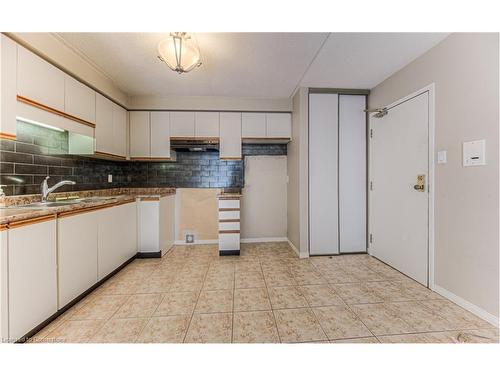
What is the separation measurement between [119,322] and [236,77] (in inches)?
109

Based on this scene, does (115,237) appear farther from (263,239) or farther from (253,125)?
(253,125)

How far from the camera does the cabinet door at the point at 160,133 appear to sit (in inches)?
123

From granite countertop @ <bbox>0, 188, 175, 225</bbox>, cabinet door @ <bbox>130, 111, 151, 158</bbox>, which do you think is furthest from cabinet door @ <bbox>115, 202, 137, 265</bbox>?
cabinet door @ <bbox>130, 111, 151, 158</bbox>

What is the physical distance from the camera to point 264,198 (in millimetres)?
3643

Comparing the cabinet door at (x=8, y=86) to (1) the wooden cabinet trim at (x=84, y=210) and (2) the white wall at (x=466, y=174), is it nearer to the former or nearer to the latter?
(1) the wooden cabinet trim at (x=84, y=210)

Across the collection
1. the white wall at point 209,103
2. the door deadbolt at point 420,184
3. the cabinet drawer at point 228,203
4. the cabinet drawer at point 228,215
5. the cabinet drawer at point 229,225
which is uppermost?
the white wall at point 209,103

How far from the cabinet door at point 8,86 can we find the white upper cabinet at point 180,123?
1771mm

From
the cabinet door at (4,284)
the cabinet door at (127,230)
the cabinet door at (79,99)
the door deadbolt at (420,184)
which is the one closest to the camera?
the cabinet door at (4,284)

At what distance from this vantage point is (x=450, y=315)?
5.12ft

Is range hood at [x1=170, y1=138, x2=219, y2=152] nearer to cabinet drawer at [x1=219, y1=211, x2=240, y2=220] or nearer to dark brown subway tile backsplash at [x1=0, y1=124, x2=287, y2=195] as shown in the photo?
dark brown subway tile backsplash at [x1=0, y1=124, x2=287, y2=195]

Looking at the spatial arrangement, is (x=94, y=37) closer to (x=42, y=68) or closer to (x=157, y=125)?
(x=42, y=68)

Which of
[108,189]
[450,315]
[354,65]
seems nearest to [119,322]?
[108,189]

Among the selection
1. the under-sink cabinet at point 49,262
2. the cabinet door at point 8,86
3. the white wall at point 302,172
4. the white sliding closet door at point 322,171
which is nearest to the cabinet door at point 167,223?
the under-sink cabinet at point 49,262

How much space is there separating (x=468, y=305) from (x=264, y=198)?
2.65 meters
